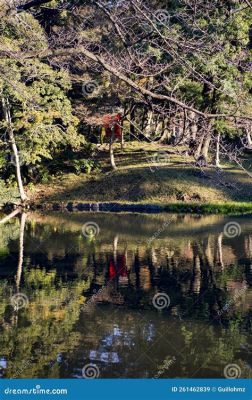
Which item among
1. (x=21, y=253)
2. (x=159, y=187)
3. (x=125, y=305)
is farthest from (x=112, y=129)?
(x=125, y=305)

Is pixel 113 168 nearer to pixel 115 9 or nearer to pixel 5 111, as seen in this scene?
pixel 5 111

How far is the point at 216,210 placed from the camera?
1158 inches

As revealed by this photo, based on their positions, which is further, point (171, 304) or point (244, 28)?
point (244, 28)

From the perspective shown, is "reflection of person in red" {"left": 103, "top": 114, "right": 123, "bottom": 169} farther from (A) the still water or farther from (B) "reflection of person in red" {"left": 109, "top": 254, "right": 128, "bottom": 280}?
(B) "reflection of person in red" {"left": 109, "top": 254, "right": 128, "bottom": 280}

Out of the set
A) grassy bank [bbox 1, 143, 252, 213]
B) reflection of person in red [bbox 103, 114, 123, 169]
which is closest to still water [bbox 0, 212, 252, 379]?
grassy bank [bbox 1, 143, 252, 213]

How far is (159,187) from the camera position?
1300 inches

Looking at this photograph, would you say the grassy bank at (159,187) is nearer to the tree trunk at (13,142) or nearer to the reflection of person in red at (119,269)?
the tree trunk at (13,142)

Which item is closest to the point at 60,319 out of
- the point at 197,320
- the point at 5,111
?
the point at 197,320

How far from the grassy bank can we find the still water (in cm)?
1059

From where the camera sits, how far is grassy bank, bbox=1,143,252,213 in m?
31.3

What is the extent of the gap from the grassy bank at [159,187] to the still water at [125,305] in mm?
10588

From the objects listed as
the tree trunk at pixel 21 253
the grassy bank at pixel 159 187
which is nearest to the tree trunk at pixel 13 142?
the grassy bank at pixel 159 187

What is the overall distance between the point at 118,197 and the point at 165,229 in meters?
10.6

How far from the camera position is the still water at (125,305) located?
25.4 feet
